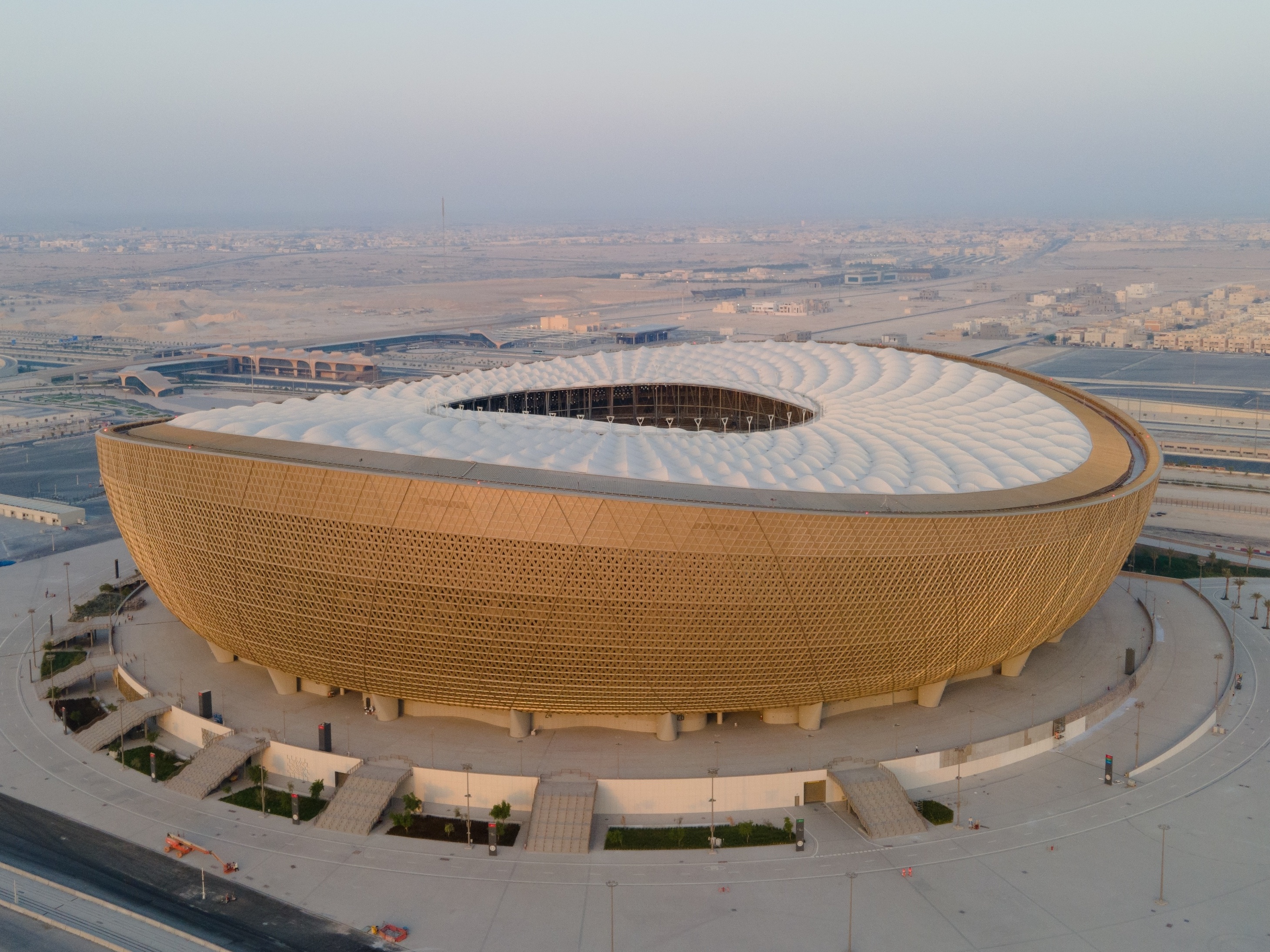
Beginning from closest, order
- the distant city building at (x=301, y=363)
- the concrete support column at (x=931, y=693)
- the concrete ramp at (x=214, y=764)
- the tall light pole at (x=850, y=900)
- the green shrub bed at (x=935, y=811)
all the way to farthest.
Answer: the tall light pole at (x=850, y=900)
the green shrub bed at (x=935, y=811)
the concrete ramp at (x=214, y=764)
the concrete support column at (x=931, y=693)
the distant city building at (x=301, y=363)

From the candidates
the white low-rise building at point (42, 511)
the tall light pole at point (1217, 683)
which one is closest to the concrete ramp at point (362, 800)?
the tall light pole at point (1217, 683)

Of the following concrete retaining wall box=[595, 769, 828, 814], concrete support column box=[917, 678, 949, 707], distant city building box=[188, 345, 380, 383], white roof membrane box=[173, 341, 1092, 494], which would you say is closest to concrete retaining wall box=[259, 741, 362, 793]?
concrete retaining wall box=[595, 769, 828, 814]

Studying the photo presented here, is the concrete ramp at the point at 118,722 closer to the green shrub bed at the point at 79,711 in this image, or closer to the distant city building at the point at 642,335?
the green shrub bed at the point at 79,711

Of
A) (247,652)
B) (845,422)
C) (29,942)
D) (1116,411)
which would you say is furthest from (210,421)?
(1116,411)

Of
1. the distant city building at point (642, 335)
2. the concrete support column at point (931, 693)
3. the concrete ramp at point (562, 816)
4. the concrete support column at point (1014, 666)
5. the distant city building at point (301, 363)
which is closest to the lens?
the concrete ramp at point (562, 816)

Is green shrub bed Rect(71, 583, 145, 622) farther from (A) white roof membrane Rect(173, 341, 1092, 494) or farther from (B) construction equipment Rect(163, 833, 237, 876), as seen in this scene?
(B) construction equipment Rect(163, 833, 237, 876)

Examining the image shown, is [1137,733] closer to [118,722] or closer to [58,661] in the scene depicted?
[118,722]

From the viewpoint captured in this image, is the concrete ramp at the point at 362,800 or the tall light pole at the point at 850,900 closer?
the tall light pole at the point at 850,900
